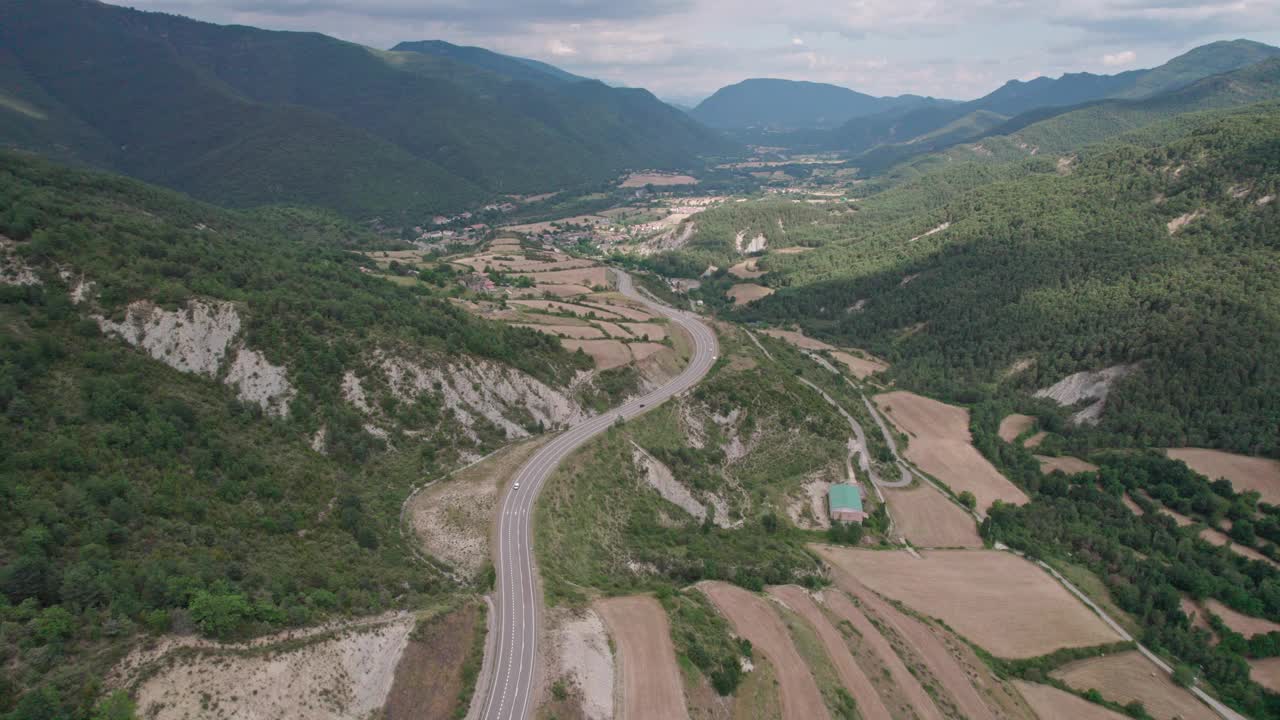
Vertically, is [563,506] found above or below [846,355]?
above

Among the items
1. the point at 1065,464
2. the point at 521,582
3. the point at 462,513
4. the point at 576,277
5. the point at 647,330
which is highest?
the point at 576,277

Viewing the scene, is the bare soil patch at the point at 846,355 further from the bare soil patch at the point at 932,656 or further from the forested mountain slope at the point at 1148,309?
the bare soil patch at the point at 932,656

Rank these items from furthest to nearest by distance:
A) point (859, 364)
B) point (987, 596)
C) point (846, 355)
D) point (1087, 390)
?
point (846, 355) < point (859, 364) < point (1087, 390) < point (987, 596)

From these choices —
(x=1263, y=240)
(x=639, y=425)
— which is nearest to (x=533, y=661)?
(x=639, y=425)

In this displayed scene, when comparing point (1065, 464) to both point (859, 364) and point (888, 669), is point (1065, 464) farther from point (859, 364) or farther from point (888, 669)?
point (888, 669)

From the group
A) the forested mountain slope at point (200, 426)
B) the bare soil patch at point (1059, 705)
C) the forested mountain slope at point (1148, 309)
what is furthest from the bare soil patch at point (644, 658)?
the forested mountain slope at point (1148, 309)

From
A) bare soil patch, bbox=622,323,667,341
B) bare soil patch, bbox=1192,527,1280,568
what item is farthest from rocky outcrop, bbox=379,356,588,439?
bare soil patch, bbox=1192,527,1280,568

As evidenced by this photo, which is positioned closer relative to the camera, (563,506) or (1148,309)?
(563,506)

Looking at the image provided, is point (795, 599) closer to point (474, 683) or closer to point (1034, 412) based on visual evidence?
point (474, 683)

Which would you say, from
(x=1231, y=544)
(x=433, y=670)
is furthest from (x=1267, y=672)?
(x=433, y=670)
